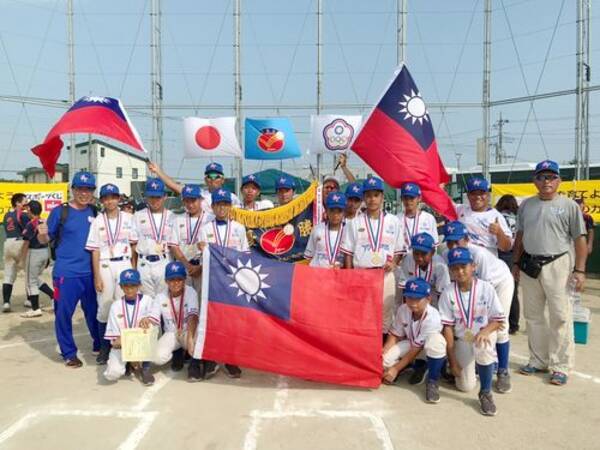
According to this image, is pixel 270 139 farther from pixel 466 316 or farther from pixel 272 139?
pixel 466 316

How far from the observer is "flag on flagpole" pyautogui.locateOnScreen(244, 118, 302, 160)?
50.0 feet

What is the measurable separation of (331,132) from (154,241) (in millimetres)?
10438

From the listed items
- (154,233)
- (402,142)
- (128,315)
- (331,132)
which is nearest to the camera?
(128,315)

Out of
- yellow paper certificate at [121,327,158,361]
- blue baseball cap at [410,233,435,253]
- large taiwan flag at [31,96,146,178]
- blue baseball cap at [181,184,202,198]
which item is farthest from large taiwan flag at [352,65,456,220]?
yellow paper certificate at [121,327,158,361]

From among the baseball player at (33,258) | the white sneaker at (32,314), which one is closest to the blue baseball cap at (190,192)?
the baseball player at (33,258)

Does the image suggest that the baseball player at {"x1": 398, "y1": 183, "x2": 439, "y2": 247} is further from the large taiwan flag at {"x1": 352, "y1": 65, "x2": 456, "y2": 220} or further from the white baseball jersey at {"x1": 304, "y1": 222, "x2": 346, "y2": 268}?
the white baseball jersey at {"x1": 304, "y1": 222, "x2": 346, "y2": 268}

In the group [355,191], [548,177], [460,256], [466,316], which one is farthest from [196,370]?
[548,177]

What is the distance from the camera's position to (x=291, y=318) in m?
4.79

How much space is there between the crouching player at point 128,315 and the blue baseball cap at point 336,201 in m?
2.16

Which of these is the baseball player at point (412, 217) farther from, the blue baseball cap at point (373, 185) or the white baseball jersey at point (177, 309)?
the white baseball jersey at point (177, 309)

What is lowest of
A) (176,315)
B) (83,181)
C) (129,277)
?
(176,315)

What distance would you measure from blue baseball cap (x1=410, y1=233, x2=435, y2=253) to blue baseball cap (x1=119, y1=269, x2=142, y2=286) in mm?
2856

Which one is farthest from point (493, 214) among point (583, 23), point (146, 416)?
point (583, 23)

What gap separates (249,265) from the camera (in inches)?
196
